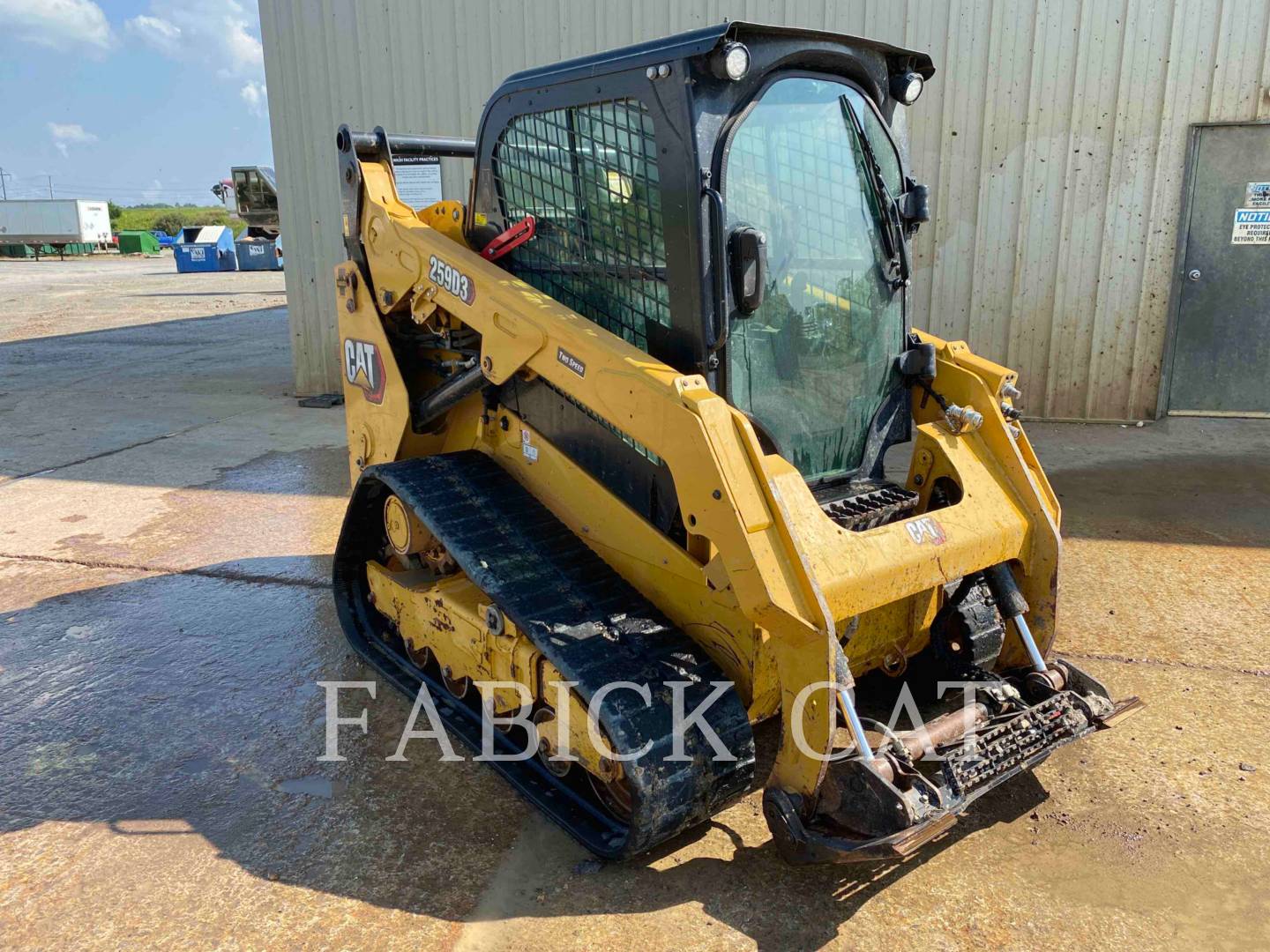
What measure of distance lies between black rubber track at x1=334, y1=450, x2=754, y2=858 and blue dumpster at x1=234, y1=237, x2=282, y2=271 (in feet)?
103

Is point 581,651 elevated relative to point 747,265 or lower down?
lower down

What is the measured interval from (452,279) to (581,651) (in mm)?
1466

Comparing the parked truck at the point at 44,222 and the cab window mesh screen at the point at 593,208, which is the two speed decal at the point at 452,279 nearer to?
the cab window mesh screen at the point at 593,208

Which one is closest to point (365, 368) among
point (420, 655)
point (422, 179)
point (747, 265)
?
point (420, 655)

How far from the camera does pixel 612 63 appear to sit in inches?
119

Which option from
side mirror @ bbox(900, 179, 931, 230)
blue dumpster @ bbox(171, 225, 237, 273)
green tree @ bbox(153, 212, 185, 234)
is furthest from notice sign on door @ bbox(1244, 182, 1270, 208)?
green tree @ bbox(153, 212, 185, 234)

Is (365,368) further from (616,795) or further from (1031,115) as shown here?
(1031,115)

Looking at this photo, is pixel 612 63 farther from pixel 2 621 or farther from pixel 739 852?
pixel 2 621

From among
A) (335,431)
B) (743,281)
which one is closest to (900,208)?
(743,281)

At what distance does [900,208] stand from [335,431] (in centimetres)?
618

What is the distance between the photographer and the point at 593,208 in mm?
3256

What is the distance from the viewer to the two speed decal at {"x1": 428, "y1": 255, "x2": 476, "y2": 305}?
11.4 ft

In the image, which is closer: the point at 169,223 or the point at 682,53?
the point at 682,53

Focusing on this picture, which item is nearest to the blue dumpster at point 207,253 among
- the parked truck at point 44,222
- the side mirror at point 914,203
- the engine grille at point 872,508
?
the parked truck at point 44,222
